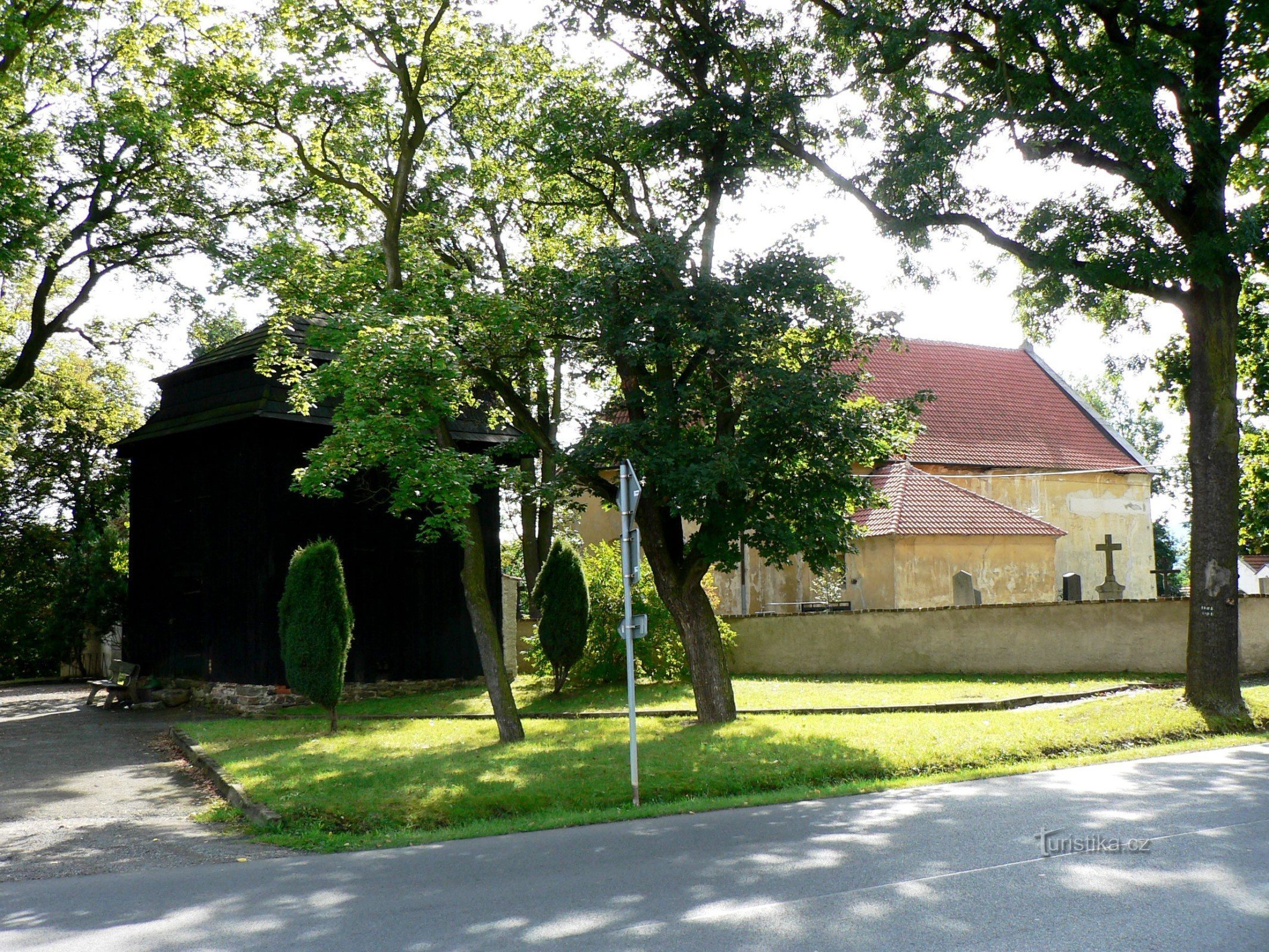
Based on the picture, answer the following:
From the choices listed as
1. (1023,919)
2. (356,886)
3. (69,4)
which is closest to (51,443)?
(69,4)

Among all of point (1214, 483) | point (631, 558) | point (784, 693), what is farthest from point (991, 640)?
point (631, 558)

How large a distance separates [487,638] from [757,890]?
933cm

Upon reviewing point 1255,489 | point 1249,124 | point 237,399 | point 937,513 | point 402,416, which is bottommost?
point 937,513

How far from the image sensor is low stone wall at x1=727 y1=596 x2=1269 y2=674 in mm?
19641

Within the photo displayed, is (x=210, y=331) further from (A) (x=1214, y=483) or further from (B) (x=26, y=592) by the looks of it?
Answer: (A) (x=1214, y=483)

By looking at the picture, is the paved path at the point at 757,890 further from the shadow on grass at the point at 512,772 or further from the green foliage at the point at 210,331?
the green foliage at the point at 210,331

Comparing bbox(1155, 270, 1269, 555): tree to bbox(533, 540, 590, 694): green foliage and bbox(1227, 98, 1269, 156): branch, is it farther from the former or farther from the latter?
bbox(533, 540, 590, 694): green foliage

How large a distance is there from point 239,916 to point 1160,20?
15049 millimetres

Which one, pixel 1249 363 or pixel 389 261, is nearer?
pixel 389 261

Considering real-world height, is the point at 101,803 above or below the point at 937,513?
below

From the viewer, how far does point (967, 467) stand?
35.1 m

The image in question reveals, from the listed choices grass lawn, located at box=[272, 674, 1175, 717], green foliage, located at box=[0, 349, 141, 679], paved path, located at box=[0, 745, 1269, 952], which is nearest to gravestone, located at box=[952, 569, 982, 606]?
grass lawn, located at box=[272, 674, 1175, 717]

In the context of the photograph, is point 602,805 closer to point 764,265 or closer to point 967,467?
point 764,265

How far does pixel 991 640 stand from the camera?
72.1 feet
